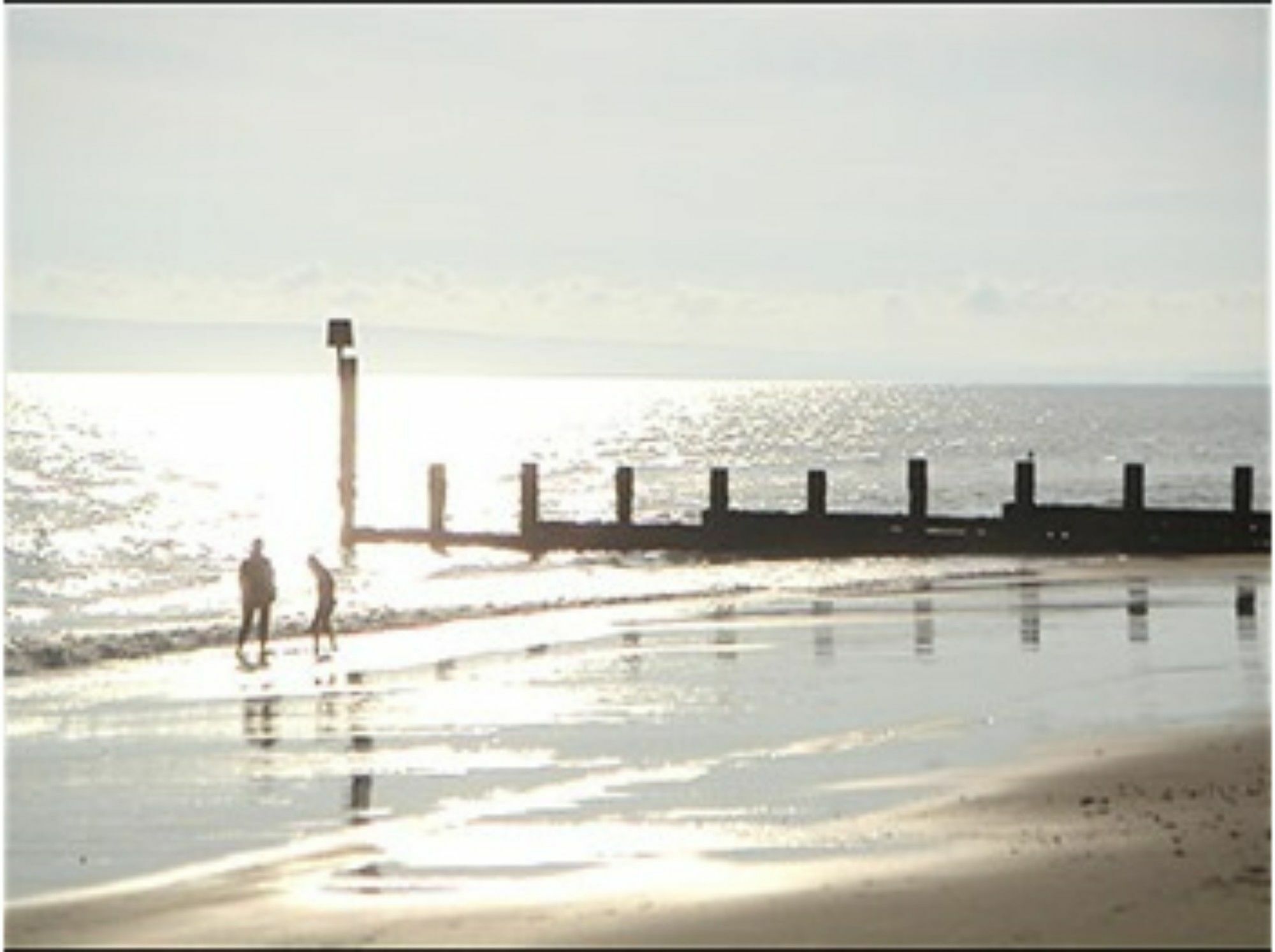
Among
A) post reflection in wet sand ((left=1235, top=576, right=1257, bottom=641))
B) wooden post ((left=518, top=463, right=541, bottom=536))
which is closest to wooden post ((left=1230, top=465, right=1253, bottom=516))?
post reflection in wet sand ((left=1235, top=576, right=1257, bottom=641))

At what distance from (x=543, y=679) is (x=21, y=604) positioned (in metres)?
23.7

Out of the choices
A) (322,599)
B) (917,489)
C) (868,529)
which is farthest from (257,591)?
(917,489)

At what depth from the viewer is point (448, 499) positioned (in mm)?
100125

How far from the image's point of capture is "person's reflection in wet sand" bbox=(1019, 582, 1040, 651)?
24.3 meters

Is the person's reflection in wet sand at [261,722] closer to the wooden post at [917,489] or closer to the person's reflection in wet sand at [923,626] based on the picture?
the person's reflection in wet sand at [923,626]

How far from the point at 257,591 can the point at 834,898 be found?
16086 mm

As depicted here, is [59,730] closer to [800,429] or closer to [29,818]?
[29,818]

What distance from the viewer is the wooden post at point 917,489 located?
40375mm

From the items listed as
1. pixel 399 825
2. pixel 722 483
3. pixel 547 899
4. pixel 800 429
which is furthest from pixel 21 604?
pixel 800 429

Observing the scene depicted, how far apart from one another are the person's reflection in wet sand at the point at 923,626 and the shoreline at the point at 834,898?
9917 millimetres

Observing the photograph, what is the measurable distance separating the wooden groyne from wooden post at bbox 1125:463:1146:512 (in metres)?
0.04

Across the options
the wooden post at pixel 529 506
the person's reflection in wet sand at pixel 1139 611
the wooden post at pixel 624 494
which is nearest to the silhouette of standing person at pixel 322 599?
the person's reflection in wet sand at pixel 1139 611

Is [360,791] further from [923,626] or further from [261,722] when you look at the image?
[923,626]

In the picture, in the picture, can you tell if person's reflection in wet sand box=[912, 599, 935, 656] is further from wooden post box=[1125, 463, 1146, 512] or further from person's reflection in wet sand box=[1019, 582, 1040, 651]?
wooden post box=[1125, 463, 1146, 512]
